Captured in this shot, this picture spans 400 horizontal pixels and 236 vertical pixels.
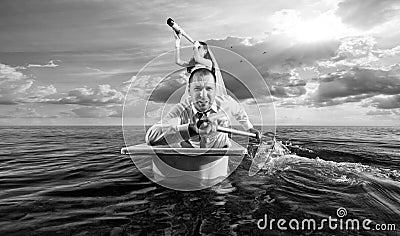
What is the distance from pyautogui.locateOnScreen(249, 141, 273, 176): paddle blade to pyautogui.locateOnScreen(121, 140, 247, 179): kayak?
8.55 ft

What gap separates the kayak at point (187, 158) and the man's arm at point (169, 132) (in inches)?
12.0

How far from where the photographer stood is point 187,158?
6.46m

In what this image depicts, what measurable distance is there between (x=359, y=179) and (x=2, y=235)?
335 inches

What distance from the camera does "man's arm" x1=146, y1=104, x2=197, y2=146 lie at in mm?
5676

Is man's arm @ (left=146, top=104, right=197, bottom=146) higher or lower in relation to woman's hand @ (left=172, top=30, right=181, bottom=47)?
lower

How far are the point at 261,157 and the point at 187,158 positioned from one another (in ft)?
18.3

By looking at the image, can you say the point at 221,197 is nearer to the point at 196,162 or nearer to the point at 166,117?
the point at 196,162

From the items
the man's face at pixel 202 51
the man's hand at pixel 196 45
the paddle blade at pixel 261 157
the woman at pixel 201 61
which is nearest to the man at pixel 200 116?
the woman at pixel 201 61

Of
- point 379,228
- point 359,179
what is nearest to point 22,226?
point 379,228

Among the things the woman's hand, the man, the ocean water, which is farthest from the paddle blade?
the woman's hand

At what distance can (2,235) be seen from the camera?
4.38 m

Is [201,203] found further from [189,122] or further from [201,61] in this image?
[201,61]

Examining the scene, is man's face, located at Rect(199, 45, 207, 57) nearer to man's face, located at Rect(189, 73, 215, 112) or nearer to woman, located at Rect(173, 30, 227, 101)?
woman, located at Rect(173, 30, 227, 101)

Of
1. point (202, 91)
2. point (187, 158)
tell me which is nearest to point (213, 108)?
point (202, 91)
